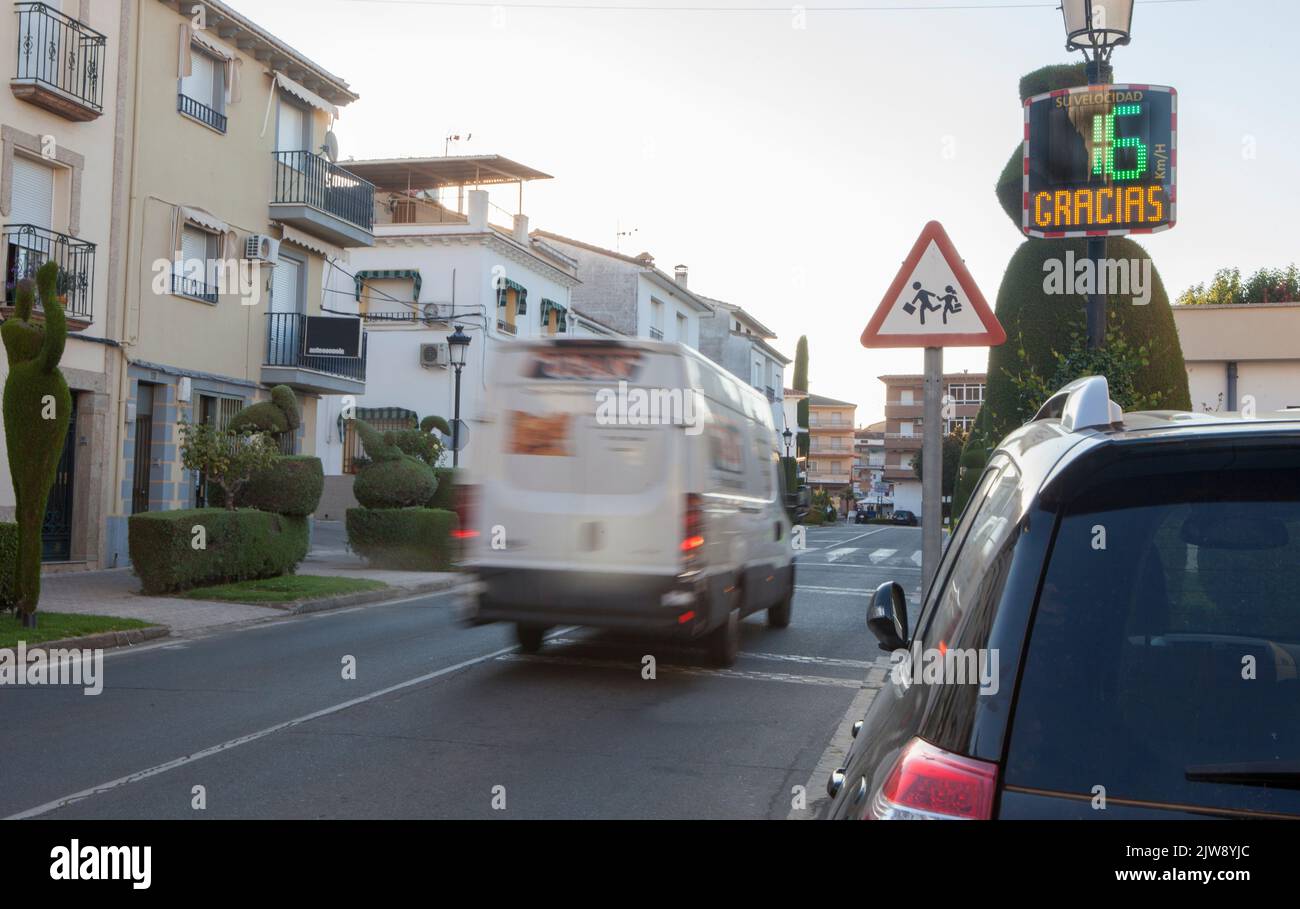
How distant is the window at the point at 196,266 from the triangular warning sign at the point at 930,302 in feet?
59.5

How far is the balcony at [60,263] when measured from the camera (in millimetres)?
17797

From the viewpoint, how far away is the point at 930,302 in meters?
6.33

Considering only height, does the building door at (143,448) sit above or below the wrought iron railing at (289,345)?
below

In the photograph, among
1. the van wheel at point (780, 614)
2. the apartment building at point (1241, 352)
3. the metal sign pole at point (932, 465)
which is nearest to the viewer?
the metal sign pole at point (932, 465)

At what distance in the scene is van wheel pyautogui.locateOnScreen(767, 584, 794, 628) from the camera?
1322 cm

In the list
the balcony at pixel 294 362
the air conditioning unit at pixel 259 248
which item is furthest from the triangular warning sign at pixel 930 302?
the balcony at pixel 294 362

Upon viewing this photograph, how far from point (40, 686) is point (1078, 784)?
353 inches

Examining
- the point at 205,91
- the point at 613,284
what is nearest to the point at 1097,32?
the point at 205,91

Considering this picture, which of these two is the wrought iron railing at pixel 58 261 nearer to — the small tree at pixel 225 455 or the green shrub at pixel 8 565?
the small tree at pixel 225 455

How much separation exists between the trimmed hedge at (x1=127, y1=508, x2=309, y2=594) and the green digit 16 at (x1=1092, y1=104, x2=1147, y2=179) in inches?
461

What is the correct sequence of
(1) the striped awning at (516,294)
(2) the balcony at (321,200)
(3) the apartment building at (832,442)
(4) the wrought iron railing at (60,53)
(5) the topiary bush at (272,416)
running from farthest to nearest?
(3) the apartment building at (832,442), (1) the striped awning at (516,294), (2) the balcony at (321,200), (4) the wrought iron railing at (60,53), (5) the topiary bush at (272,416)
